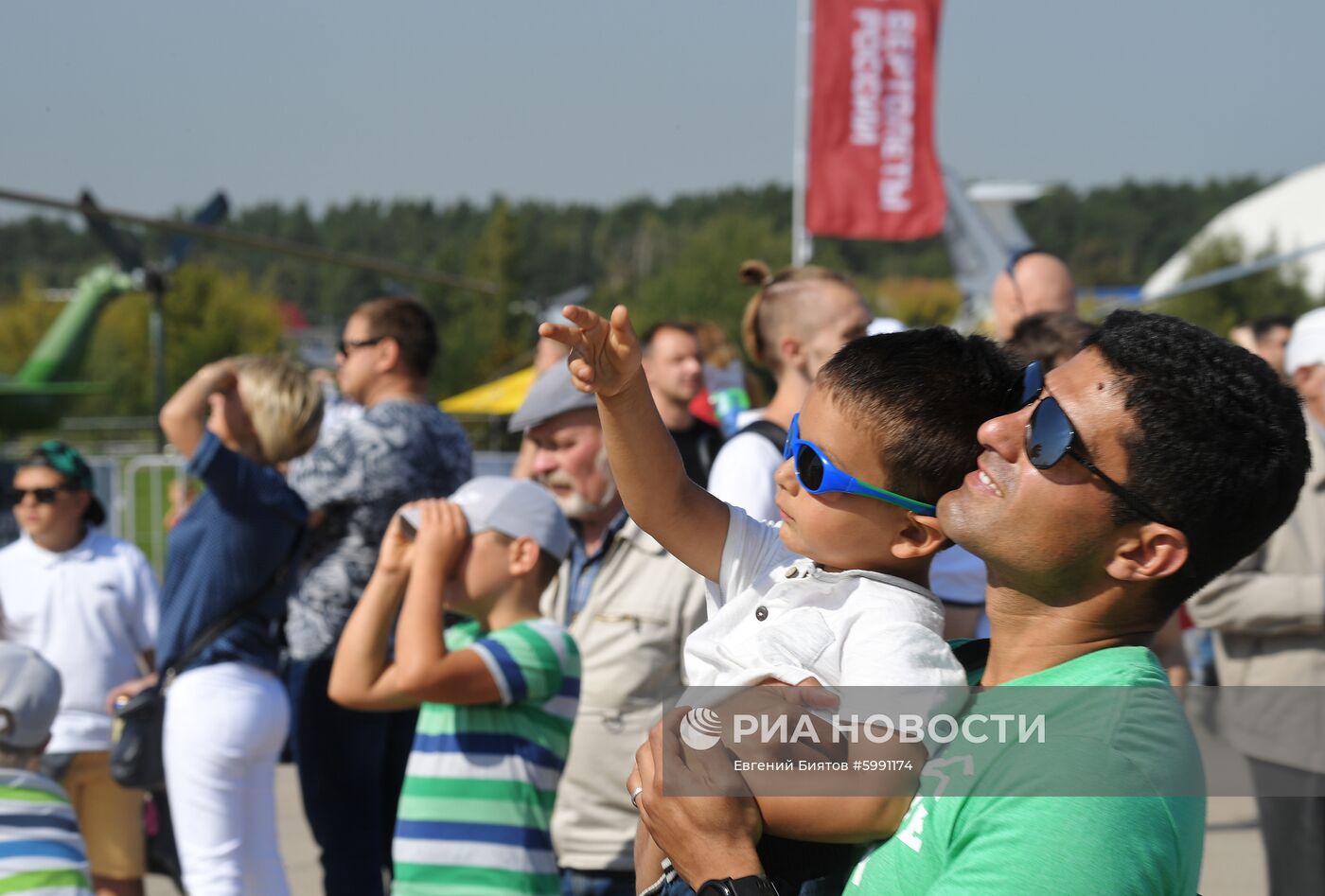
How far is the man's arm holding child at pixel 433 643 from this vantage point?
2.60 meters

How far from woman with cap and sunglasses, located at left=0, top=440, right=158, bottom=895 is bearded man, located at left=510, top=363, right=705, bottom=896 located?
1.84m

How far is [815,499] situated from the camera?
160cm

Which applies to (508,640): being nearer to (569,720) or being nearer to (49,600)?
(569,720)

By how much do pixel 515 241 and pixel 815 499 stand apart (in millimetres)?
58990

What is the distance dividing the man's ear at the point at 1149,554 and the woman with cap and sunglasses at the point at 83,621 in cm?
375

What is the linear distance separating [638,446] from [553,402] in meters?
1.73

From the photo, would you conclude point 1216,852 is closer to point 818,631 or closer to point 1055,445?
point 818,631

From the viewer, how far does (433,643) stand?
103 inches

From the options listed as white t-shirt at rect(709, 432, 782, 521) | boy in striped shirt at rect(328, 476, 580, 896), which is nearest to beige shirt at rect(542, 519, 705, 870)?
white t-shirt at rect(709, 432, 782, 521)

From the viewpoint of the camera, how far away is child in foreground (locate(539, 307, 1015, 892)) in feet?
4.91

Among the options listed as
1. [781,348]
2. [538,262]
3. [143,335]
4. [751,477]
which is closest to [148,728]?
[751,477]

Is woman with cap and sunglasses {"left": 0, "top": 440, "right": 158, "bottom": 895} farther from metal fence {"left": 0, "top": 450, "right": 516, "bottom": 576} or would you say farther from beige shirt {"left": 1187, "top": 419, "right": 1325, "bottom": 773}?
metal fence {"left": 0, "top": 450, "right": 516, "bottom": 576}

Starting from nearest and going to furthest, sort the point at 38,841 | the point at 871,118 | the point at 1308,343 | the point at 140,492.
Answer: the point at 38,841, the point at 1308,343, the point at 871,118, the point at 140,492

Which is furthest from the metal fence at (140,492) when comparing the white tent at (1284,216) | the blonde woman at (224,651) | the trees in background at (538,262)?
the white tent at (1284,216)
